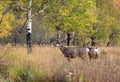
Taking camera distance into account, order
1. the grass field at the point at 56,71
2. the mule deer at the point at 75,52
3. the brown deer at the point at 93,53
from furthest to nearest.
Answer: the brown deer at the point at 93,53 → the mule deer at the point at 75,52 → the grass field at the point at 56,71

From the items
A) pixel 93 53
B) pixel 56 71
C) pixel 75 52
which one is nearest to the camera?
pixel 56 71

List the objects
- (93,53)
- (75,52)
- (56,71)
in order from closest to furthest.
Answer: (56,71) → (75,52) → (93,53)

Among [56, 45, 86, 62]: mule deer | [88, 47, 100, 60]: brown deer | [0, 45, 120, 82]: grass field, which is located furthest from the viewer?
[88, 47, 100, 60]: brown deer

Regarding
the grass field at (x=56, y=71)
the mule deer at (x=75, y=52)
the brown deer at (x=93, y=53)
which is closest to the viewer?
the grass field at (x=56, y=71)

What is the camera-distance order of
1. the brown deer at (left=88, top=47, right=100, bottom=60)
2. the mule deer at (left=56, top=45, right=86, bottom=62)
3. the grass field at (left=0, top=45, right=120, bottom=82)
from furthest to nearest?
the brown deer at (left=88, top=47, right=100, bottom=60)
the mule deer at (left=56, top=45, right=86, bottom=62)
the grass field at (left=0, top=45, right=120, bottom=82)

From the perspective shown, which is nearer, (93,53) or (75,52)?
(75,52)

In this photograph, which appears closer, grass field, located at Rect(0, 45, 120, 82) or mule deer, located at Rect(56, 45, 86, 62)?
grass field, located at Rect(0, 45, 120, 82)

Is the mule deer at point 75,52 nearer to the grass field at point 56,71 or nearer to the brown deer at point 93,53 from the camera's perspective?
the brown deer at point 93,53

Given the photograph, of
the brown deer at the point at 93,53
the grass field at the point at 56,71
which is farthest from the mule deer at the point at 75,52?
the grass field at the point at 56,71

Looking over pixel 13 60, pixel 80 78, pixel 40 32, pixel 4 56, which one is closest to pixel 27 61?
pixel 13 60

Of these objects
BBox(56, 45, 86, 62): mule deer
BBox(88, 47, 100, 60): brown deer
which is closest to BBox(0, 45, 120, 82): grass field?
BBox(56, 45, 86, 62): mule deer

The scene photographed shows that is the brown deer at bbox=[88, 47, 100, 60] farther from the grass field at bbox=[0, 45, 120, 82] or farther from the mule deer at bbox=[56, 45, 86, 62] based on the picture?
the grass field at bbox=[0, 45, 120, 82]

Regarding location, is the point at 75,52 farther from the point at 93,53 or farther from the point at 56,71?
the point at 56,71

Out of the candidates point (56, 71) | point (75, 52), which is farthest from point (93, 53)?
point (56, 71)
